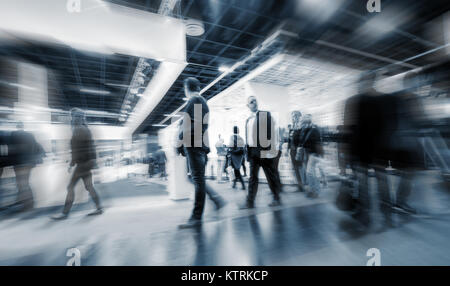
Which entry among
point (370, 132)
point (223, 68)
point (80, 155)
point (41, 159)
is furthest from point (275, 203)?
point (223, 68)

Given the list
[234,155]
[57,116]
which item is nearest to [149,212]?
[234,155]

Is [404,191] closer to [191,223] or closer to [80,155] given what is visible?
[191,223]

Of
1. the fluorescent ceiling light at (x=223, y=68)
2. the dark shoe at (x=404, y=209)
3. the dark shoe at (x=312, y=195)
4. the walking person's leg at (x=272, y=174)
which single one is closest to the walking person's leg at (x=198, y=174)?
the walking person's leg at (x=272, y=174)

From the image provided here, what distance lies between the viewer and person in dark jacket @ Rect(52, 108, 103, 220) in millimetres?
1827

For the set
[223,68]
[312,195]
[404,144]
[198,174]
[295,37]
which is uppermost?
[223,68]

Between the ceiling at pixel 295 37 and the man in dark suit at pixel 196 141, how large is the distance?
1.20 m

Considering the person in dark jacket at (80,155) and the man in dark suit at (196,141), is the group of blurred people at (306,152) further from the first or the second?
the person in dark jacket at (80,155)

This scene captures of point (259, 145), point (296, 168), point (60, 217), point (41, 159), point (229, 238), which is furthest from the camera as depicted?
point (296, 168)

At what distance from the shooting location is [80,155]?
1.87m

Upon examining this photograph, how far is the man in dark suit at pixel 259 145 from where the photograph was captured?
1.98 metres

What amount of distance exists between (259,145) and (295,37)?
1905 millimetres

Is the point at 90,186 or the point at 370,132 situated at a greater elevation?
the point at 370,132

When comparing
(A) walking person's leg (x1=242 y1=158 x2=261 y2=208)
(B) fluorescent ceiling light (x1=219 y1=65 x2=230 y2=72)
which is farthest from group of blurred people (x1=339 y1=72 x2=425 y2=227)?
(B) fluorescent ceiling light (x1=219 y1=65 x2=230 y2=72)
